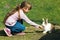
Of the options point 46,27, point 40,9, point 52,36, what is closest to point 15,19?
point 46,27

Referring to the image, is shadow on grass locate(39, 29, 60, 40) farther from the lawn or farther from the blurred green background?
the blurred green background

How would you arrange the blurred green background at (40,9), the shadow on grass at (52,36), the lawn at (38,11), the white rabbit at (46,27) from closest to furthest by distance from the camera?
the shadow on grass at (52,36), the white rabbit at (46,27), the lawn at (38,11), the blurred green background at (40,9)

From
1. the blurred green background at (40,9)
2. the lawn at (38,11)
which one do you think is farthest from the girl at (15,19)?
the blurred green background at (40,9)

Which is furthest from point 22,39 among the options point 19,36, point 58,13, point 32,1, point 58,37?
point 32,1

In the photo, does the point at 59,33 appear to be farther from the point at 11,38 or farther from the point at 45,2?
the point at 45,2

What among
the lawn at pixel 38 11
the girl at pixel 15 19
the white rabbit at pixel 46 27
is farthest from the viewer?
the lawn at pixel 38 11

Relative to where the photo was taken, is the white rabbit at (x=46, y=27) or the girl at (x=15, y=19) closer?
the girl at (x=15, y=19)

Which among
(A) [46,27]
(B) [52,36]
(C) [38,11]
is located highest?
(C) [38,11]

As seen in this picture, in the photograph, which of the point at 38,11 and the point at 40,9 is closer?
the point at 38,11

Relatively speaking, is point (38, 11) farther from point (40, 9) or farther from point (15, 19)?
point (15, 19)

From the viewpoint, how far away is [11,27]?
7.03 meters

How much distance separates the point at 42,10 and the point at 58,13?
2.08 ft

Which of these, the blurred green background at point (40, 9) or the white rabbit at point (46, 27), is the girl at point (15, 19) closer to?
the white rabbit at point (46, 27)

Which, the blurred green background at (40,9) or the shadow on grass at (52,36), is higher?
the blurred green background at (40,9)
